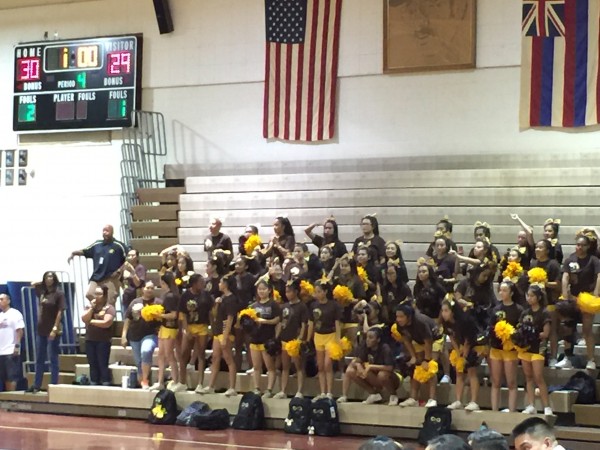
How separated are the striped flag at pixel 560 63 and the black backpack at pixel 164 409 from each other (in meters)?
7.03

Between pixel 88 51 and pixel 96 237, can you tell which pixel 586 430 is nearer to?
pixel 96 237

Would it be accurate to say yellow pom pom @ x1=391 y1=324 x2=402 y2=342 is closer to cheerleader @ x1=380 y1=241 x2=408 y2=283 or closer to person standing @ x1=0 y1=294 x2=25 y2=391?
cheerleader @ x1=380 y1=241 x2=408 y2=283

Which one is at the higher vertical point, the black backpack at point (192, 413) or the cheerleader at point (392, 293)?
the cheerleader at point (392, 293)

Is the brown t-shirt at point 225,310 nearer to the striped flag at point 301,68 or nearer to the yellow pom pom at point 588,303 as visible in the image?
the yellow pom pom at point 588,303

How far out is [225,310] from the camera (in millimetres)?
13242

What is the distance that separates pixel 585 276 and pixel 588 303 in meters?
0.41

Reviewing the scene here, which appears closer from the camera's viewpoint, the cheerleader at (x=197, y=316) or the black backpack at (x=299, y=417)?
the black backpack at (x=299, y=417)

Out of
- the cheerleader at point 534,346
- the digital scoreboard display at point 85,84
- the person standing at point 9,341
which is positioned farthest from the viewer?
the digital scoreboard display at point 85,84

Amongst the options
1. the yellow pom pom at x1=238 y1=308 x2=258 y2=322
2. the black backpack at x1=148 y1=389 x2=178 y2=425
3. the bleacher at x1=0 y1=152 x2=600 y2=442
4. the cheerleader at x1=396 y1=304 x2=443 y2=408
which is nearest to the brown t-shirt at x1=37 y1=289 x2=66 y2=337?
the bleacher at x1=0 y1=152 x2=600 y2=442

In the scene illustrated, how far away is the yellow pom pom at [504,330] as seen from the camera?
11367mm

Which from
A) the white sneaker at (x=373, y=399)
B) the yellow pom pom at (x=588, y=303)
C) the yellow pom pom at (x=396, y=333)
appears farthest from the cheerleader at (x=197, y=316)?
the yellow pom pom at (x=588, y=303)

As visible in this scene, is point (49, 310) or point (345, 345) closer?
point (345, 345)

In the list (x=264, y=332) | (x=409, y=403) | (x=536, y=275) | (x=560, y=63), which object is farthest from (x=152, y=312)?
(x=560, y=63)

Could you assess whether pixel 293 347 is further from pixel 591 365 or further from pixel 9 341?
pixel 9 341
